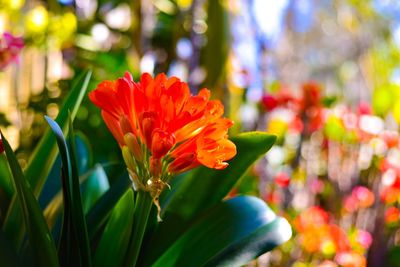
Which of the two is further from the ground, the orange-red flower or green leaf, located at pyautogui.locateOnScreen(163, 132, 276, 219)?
the orange-red flower

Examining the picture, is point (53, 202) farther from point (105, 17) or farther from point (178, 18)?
point (105, 17)

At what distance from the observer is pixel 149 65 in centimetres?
186

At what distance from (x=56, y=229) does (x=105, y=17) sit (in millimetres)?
1758

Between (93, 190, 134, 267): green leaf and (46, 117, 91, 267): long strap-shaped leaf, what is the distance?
41mm

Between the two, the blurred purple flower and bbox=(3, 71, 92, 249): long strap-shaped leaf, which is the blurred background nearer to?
the blurred purple flower

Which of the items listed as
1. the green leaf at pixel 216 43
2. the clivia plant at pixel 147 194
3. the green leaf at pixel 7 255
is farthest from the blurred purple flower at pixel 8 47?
the green leaf at pixel 216 43

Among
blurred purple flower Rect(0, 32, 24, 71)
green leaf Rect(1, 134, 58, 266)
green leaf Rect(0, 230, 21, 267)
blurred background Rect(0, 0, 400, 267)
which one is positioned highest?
blurred purple flower Rect(0, 32, 24, 71)

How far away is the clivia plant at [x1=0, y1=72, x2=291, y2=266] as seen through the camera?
0.61 m

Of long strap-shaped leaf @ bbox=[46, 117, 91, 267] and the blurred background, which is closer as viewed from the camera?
long strap-shaped leaf @ bbox=[46, 117, 91, 267]

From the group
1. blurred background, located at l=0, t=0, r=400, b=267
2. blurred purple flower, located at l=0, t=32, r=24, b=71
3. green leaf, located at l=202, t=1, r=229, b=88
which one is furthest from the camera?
green leaf, located at l=202, t=1, r=229, b=88

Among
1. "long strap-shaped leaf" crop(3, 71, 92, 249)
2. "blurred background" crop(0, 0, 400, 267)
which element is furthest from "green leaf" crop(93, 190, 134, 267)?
"blurred background" crop(0, 0, 400, 267)

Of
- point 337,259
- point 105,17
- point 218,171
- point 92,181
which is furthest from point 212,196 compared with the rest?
point 105,17

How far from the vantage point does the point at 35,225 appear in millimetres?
625

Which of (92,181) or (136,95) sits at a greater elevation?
(136,95)
